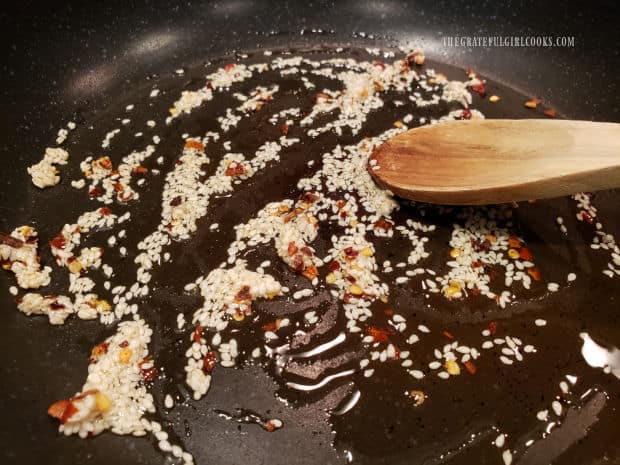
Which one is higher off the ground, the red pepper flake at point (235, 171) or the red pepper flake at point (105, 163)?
the red pepper flake at point (105, 163)

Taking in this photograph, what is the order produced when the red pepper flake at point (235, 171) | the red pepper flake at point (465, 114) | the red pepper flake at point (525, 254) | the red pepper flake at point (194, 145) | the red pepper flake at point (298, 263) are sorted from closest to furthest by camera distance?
1. the red pepper flake at point (298, 263)
2. the red pepper flake at point (525, 254)
3. the red pepper flake at point (235, 171)
4. the red pepper flake at point (194, 145)
5. the red pepper flake at point (465, 114)

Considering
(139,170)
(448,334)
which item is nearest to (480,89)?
(448,334)

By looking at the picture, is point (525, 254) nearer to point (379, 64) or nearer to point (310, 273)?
point (310, 273)

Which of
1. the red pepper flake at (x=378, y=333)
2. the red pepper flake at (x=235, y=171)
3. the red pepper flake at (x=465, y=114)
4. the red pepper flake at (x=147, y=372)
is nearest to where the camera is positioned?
the red pepper flake at (x=147, y=372)

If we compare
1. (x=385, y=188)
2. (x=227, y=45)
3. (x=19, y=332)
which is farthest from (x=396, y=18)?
(x=19, y=332)

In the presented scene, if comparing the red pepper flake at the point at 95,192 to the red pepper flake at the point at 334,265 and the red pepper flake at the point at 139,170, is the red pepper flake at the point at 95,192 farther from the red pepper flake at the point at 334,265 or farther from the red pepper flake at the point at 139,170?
the red pepper flake at the point at 334,265

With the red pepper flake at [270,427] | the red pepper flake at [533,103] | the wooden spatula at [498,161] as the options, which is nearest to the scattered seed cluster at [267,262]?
the red pepper flake at [270,427]

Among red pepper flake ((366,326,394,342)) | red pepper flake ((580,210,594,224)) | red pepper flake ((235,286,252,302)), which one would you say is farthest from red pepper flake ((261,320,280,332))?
red pepper flake ((580,210,594,224))
